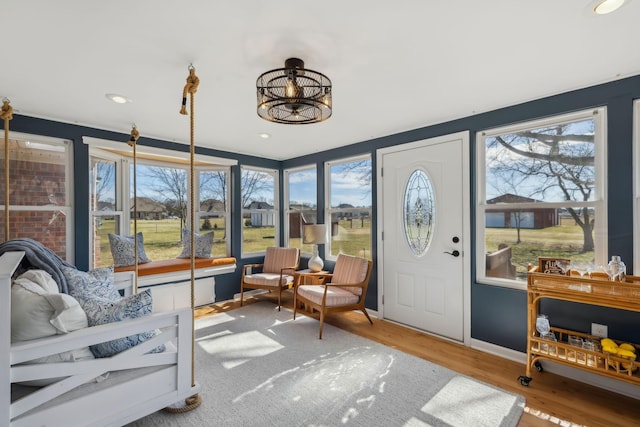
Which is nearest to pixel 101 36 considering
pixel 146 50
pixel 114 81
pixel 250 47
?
pixel 146 50

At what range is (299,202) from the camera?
16.9ft

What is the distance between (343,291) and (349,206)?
1275 mm

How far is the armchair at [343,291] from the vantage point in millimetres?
3379

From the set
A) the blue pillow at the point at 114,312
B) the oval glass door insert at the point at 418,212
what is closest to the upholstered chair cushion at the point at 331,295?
the oval glass door insert at the point at 418,212

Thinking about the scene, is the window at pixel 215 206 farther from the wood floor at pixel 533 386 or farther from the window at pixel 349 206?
the wood floor at pixel 533 386

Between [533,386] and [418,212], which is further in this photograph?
[418,212]

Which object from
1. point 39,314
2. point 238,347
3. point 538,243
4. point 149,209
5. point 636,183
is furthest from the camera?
point 149,209

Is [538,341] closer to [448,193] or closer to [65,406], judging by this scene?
[448,193]

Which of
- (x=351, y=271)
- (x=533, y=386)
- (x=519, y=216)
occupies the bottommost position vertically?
(x=533, y=386)

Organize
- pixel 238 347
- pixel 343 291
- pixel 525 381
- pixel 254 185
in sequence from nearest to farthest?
pixel 525 381
pixel 238 347
pixel 343 291
pixel 254 185

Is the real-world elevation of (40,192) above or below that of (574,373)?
above

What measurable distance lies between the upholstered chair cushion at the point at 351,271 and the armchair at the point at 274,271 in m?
0.73

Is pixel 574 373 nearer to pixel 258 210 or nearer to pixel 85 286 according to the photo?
pixel 85 286

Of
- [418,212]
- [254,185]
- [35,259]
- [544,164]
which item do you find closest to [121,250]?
[35,259]
